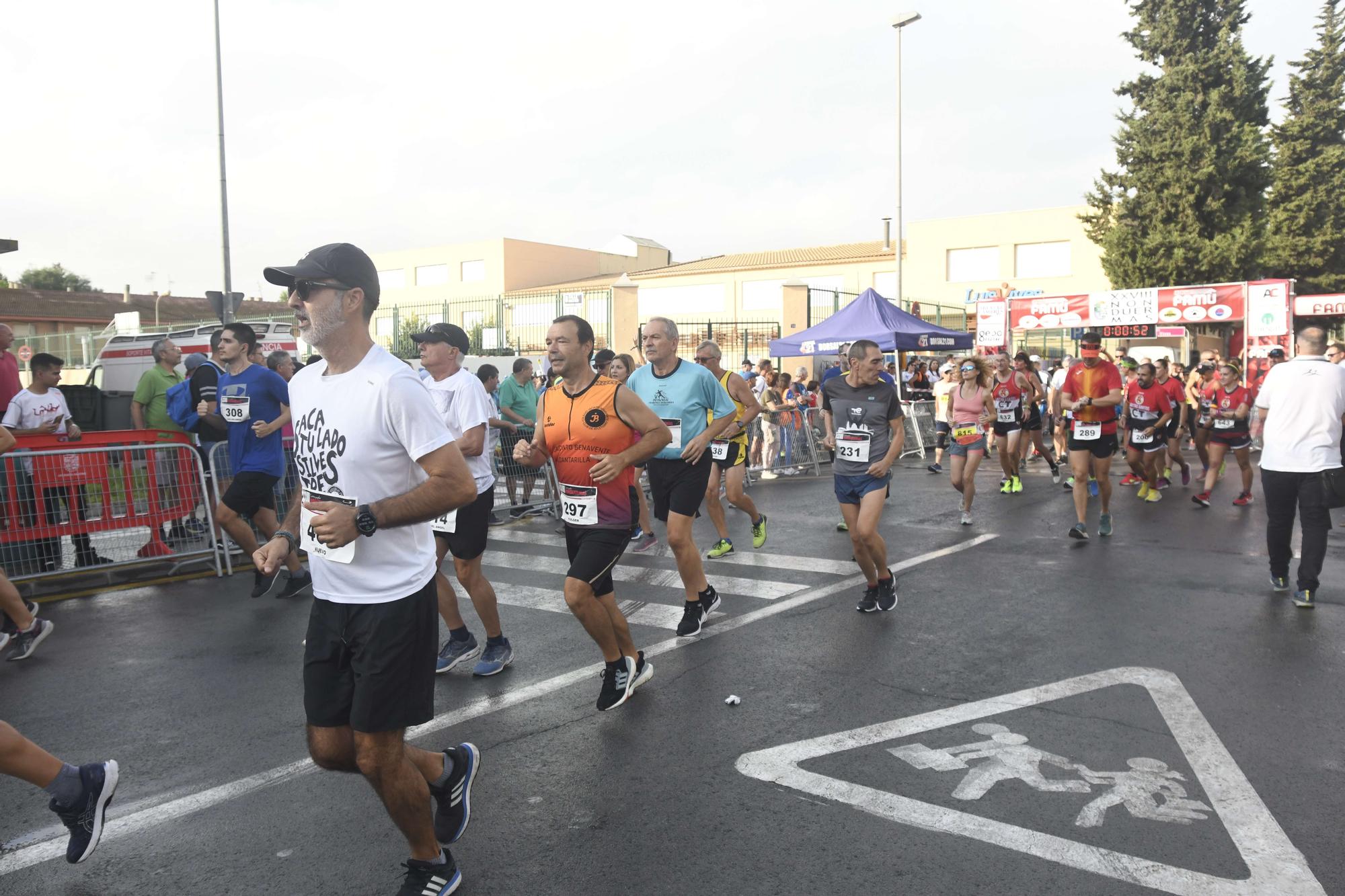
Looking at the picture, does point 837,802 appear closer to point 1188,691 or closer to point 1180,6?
point 1188,691

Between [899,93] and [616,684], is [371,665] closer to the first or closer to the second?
[616,684]

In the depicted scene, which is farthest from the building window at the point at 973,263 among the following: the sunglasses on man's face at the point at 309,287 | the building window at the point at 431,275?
the sunglasses on man's face at the point at 309,287

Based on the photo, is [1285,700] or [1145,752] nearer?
[1145,752]

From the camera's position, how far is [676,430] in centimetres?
668

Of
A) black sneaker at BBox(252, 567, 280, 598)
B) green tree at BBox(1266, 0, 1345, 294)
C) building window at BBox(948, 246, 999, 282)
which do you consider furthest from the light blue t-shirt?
building window at BBox(948, 246, 999, 282)

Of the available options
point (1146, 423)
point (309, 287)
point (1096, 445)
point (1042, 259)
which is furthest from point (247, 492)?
point (1042, 259)

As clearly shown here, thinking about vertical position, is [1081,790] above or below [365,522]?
below

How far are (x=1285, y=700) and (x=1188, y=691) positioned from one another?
44 cm

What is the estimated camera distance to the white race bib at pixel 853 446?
6.79 meters

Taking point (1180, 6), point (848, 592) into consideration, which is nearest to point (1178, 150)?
point (1180, 6)

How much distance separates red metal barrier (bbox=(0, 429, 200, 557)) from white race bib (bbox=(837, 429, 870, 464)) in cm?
559

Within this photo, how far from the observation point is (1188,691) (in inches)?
194

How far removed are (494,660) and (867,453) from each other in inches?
117

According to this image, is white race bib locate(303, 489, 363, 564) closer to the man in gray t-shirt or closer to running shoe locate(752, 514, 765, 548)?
the man in gray t-shirt
